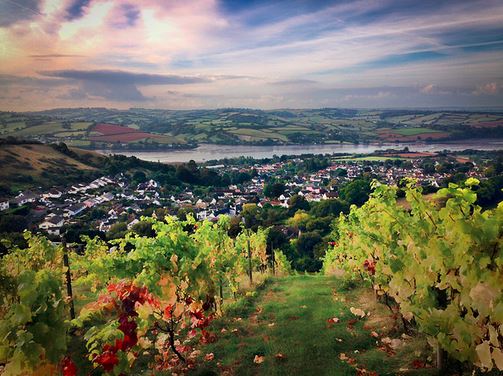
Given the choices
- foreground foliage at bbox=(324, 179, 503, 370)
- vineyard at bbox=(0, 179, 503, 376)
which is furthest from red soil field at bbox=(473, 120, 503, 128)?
foreground foliage at bbox=(324, 179, 503, 370)

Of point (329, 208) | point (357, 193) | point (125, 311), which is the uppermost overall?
point (125, 311)

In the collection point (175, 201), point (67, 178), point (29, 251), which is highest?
point (29, 251)

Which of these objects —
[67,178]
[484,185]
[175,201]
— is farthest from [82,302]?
[67,178]

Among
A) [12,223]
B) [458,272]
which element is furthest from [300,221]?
[458,272]

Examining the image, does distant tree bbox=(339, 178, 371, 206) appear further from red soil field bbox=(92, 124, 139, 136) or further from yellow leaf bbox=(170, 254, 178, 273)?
red soil field bbox=(92, 124, 139, 136)

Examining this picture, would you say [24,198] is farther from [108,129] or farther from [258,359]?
[108,129]

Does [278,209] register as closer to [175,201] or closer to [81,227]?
[175,201]
